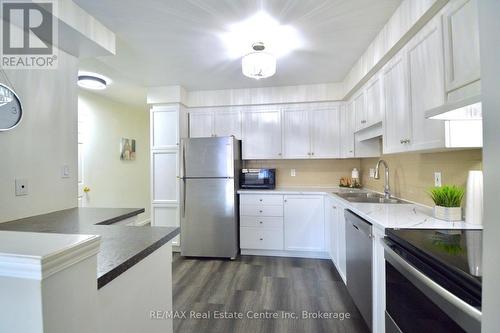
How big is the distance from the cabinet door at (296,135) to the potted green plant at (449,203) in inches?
78.1

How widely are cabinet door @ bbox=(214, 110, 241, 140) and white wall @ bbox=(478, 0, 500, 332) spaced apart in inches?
124

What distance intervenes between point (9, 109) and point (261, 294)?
2.43m

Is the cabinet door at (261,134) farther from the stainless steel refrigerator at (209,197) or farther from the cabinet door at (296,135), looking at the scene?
the stainless steel refrigerator at (209,197)

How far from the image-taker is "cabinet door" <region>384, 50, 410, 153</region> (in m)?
1.74

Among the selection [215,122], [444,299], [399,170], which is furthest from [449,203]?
[215,122]

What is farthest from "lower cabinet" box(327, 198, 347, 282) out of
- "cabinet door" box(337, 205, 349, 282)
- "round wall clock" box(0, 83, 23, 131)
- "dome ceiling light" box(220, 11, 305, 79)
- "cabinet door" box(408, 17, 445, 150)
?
"round wall clock" box(0, 83, 23, 131)

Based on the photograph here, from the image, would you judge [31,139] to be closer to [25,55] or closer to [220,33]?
[25,55]

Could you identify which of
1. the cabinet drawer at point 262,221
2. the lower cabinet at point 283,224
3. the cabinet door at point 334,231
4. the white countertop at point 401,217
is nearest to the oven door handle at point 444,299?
the white countertop at point 401,217

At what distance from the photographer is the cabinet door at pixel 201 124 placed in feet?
11.8

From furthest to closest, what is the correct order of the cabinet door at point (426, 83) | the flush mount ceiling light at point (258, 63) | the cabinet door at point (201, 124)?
1. the cabinet door at point (201, 124)
2. the flush mount ceiling light at point (258, 63)
3. the cabinet door at point (426, 83)

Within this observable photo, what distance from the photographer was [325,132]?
11.1 ft

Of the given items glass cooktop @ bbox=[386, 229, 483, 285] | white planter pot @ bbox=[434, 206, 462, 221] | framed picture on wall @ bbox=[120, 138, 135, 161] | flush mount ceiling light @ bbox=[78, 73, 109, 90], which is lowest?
glass cooktop @ bbox=[386, 229, 483, 285]

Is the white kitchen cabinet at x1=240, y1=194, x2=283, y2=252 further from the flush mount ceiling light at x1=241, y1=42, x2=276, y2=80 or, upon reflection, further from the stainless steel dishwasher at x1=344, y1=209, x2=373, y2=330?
the flush mount ceiling light at x1=241, y1=42, x2=276, y2=80

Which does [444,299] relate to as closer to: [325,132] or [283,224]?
[283,224]
